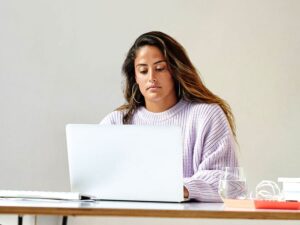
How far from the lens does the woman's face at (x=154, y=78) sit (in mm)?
3029

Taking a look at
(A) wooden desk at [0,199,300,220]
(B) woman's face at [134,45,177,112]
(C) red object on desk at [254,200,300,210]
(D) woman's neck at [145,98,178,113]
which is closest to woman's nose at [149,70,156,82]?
(B) woman's face at [134,45,177,112]

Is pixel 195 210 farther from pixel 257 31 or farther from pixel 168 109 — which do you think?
pixel 257 31

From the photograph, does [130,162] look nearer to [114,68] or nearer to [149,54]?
[149,54]

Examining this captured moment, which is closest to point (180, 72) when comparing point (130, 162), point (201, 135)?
point (201, 135)

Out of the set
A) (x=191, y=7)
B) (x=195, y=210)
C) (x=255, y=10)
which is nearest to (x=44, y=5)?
(x=191, y=7)

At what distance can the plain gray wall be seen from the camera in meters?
4.03

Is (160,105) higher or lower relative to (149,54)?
lower

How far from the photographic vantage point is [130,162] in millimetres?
2121

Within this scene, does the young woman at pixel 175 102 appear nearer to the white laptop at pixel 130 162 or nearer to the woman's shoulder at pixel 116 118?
the woman's shoulder at pixel 116 118

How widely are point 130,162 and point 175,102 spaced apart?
108cm

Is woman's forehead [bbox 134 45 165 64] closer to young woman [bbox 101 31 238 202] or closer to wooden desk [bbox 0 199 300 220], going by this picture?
young woman [bbox 101 31 238 202]

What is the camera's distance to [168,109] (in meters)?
3.13

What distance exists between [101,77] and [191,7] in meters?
0.66

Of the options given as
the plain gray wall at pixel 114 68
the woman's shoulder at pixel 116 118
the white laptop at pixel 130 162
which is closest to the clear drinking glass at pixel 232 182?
the white laptop at pixel 130 162
